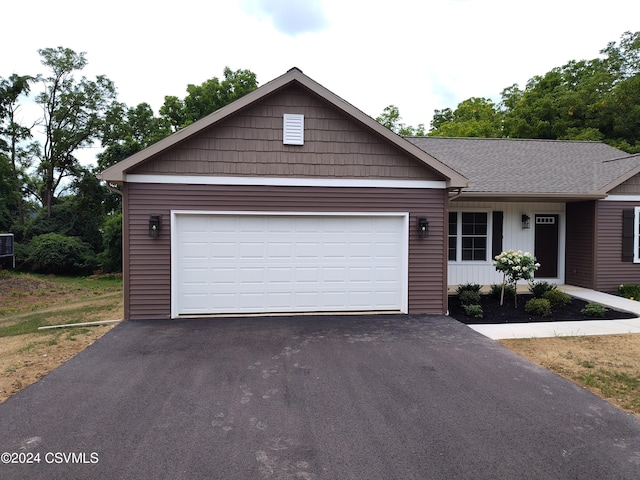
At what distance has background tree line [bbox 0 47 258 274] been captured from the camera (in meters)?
25.5

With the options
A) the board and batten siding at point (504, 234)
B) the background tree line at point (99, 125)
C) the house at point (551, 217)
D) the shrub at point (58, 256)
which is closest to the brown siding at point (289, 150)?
the house at point (551, 217)

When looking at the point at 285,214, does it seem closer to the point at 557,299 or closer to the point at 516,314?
the point at 516,314

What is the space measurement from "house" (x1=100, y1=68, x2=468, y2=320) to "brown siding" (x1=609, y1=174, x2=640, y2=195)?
5.82 meters

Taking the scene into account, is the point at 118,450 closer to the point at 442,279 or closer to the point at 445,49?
the point at 442,279

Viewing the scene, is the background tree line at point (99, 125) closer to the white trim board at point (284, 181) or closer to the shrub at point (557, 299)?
the white trim board at point (284, 181)

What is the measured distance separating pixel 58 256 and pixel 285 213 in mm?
18898

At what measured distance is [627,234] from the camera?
35.7 ft

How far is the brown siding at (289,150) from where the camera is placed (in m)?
7.82

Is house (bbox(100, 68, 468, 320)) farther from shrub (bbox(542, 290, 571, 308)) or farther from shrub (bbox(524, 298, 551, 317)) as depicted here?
shrub (bbox(542, 290, 571, 308))

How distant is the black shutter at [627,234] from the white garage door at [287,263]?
22.7ft

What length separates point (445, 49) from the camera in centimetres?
1803

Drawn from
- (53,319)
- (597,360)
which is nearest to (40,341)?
(53,319)

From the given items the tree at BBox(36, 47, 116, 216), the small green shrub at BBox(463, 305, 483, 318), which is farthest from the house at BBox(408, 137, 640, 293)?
the tree at BBox(36, 47, 116, 216)


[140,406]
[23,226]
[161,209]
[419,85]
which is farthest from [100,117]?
[140,406]
